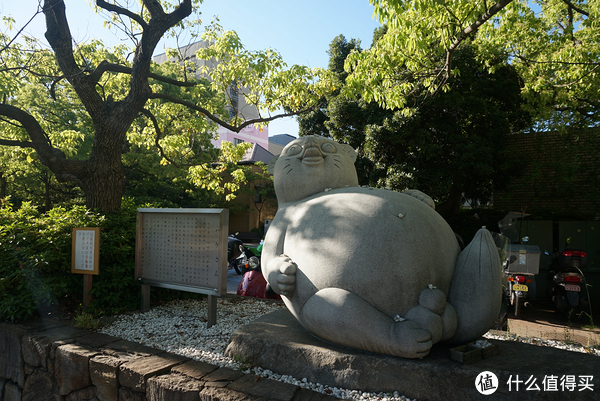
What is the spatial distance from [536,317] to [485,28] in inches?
228

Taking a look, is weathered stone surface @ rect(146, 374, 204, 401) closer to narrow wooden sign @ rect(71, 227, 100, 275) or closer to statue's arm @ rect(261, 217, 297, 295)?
statue's arm @ rect(261, 217, 297, 295)

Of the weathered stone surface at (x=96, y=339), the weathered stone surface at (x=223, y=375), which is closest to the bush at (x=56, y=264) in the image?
the weathered stone surface at (x=96, y=339)

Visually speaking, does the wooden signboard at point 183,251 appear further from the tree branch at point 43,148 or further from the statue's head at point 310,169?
the tree branch at point 43,148

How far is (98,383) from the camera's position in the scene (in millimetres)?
3420

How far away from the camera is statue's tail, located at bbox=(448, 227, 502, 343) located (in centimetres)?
293

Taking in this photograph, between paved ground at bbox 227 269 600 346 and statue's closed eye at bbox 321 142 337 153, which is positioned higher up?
statue's closed eye at bbox 321 142 337 153

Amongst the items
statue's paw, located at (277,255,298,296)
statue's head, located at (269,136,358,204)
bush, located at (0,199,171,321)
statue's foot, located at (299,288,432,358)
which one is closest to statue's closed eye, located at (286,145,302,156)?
statue's head, located at (269,136,358,204)

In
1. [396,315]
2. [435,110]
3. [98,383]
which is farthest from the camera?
[435,110]

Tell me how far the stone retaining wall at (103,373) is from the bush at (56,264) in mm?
361

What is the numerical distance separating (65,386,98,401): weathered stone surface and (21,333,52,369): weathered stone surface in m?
0.49

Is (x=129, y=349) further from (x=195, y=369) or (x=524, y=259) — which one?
(x=524, y=259)

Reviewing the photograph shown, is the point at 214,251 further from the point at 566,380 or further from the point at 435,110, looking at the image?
the point at 435,110

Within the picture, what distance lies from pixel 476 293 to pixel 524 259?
386cm

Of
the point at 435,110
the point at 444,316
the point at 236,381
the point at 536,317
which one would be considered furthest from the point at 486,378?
the point at 435,110
